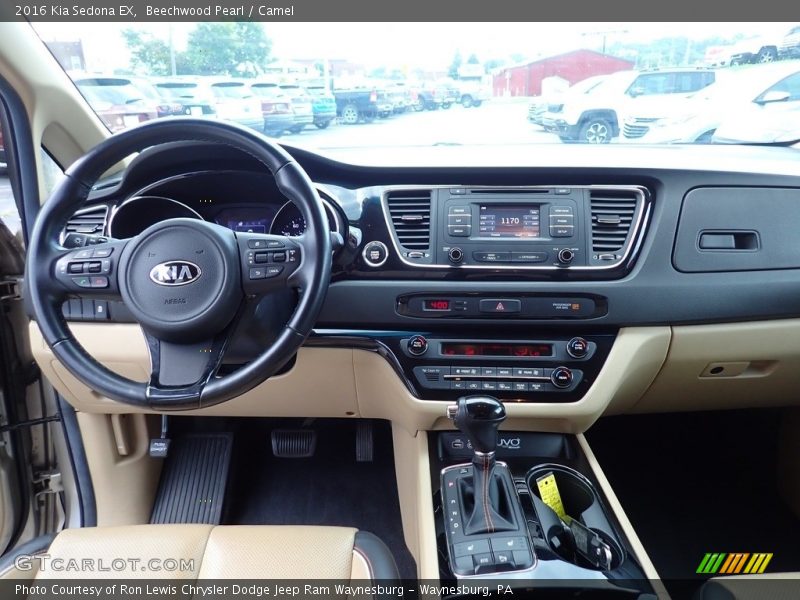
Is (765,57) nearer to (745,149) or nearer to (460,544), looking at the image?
(745,149)

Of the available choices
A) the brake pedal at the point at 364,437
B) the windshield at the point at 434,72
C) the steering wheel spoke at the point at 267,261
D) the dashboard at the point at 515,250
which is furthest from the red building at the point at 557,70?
the brake pedal at the point at 364,437

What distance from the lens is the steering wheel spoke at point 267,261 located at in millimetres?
1137

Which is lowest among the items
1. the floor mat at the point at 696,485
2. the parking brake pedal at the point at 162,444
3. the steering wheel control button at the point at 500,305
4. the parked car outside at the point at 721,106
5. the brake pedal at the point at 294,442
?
the floor mat at the point at 696,485

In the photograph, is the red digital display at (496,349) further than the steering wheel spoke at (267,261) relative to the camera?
Yes

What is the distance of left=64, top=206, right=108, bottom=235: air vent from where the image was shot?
58.1 inches

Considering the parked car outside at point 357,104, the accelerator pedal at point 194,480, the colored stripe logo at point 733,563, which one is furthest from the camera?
the accelerator pedal at point 194,480

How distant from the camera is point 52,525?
1874 mm

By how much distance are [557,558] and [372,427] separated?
978 millimetres

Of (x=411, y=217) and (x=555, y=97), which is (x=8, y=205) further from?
(x=555, y=97)

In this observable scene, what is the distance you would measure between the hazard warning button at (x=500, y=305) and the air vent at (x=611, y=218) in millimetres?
244

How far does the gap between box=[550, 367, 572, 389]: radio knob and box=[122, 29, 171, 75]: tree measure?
1.32 m

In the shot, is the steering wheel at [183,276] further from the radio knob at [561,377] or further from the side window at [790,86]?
the side window at [790,86]

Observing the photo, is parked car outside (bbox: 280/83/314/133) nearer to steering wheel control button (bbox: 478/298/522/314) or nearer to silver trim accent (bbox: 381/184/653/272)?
silver trim accent (bbox: 381/184/653/272)

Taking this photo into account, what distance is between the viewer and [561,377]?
4.86ft
